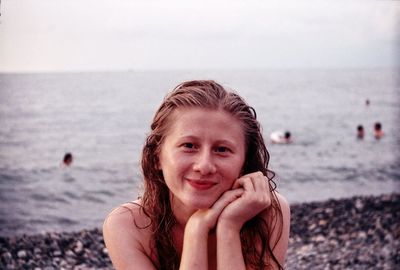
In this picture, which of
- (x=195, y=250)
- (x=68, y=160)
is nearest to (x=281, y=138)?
(x=68, y=160)

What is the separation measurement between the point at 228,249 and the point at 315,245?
5953mm

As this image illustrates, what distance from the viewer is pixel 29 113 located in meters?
39.4

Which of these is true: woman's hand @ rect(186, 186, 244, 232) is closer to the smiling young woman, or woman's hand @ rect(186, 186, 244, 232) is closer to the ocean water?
the smiling young woman

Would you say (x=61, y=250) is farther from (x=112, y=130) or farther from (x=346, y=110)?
(x=346, y=110)

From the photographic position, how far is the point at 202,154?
237 cm

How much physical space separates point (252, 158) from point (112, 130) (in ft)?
93.0

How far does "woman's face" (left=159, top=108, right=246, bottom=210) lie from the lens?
2.40 m

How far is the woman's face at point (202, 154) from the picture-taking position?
94.4 inches

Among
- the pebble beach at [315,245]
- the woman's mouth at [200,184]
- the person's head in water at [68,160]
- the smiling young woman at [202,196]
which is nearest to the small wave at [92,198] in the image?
the pebble beach at [315,245]

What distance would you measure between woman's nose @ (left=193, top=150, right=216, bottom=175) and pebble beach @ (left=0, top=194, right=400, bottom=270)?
511 centimetres

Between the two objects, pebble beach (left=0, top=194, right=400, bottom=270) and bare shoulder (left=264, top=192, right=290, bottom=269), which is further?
pebble beach (left=0, top=194, right=400, bottom=270)

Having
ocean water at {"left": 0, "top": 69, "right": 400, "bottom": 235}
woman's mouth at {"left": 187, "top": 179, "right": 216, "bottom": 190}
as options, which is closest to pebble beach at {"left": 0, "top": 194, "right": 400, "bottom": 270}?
ocean water at {"left": 0, "top": 69, "right": 400, "bottom": 235}

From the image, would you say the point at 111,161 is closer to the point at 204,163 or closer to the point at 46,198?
the point at 46,198

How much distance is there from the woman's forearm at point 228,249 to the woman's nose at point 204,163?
0.29 m
